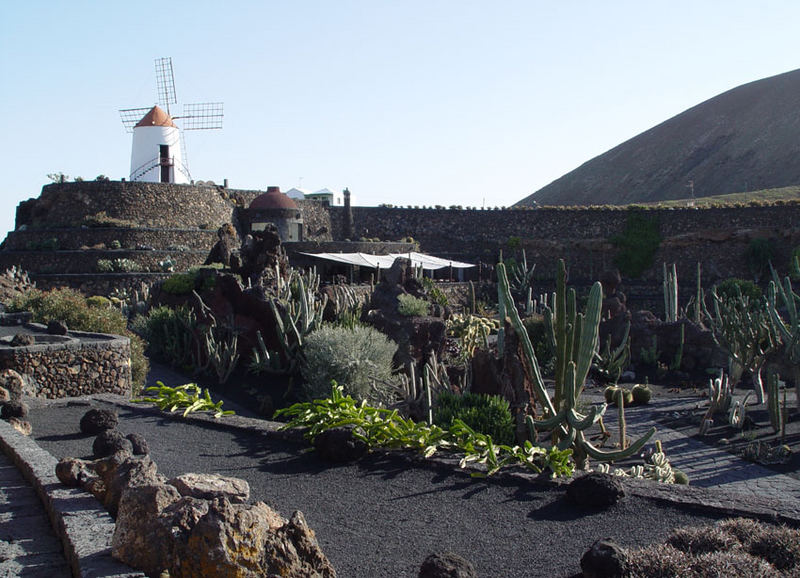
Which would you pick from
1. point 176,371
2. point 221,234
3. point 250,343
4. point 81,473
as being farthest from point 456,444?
point 221,234

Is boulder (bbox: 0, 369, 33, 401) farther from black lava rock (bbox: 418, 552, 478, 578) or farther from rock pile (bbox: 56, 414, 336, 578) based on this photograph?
black lava rock (bbox: 418, 552, 478, 578)

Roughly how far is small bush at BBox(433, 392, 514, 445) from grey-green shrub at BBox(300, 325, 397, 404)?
2.80 m

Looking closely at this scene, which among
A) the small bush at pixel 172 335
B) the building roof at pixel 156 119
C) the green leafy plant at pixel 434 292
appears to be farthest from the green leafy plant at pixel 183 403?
the building roof at pixel 156 119

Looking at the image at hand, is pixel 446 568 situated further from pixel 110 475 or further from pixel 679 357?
pixel 679 357

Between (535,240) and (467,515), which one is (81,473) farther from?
(535,240)

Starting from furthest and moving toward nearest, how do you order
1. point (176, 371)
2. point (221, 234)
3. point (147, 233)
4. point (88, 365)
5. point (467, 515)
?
point (147, 233) → point (221, 234) → point (176, 371) → point (88, 365) → point (467, 515)

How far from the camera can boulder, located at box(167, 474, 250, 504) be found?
14.0ft

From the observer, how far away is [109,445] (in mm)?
5883

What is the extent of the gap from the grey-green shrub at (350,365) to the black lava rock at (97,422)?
4.22 metres

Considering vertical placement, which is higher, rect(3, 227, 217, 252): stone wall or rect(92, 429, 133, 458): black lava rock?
rect(3, 227, 217, 252): stone wall

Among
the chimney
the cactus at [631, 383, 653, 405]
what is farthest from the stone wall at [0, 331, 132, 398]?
the chimney

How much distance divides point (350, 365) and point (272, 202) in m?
25.1

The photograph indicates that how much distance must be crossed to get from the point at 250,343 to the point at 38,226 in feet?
71.5

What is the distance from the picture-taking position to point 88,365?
984 centimetres
